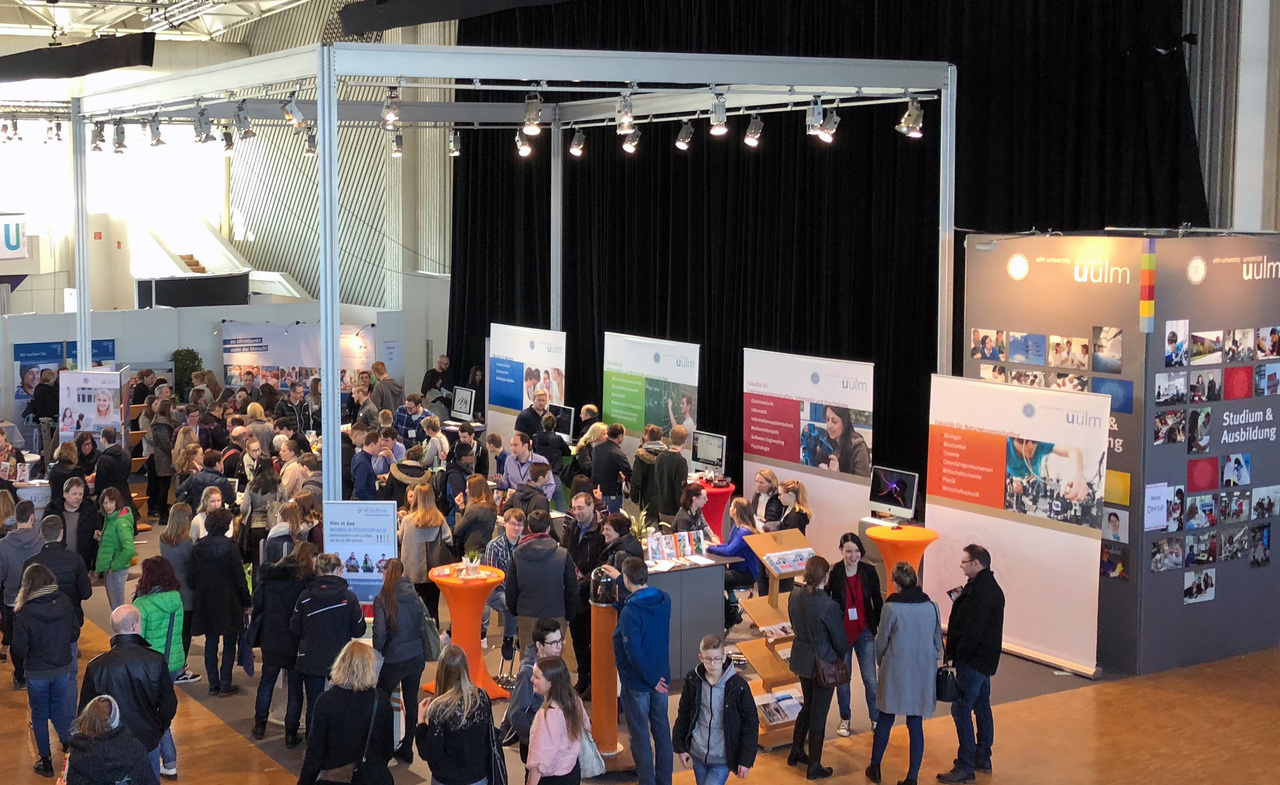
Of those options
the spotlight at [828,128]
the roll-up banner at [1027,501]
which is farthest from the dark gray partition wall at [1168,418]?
the spotlight at [828,128]

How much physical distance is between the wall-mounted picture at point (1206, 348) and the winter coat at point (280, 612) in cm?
516

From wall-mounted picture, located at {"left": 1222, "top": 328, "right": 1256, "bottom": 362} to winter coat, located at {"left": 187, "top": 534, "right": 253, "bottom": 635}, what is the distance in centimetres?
576

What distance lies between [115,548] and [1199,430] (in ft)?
21.2

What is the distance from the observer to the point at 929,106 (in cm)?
1079

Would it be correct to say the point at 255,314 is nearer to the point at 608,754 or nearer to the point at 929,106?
the point at 929,106

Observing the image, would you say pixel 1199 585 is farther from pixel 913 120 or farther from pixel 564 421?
pixel 564 421

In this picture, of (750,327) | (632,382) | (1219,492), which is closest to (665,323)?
(750,327)

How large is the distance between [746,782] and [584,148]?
9.54 meters

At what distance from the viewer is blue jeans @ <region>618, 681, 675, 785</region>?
5953 millimetres

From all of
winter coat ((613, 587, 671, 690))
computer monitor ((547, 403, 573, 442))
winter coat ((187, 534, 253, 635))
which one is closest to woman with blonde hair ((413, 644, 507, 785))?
winter coat ((613, 587, 671, 690))

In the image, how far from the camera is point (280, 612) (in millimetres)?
6602

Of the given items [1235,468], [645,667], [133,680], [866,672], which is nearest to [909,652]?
[866,672]

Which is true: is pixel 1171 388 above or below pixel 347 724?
above

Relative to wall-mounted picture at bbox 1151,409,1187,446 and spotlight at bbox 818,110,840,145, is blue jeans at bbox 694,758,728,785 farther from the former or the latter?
spotlight at bbox 818,110,840,145
